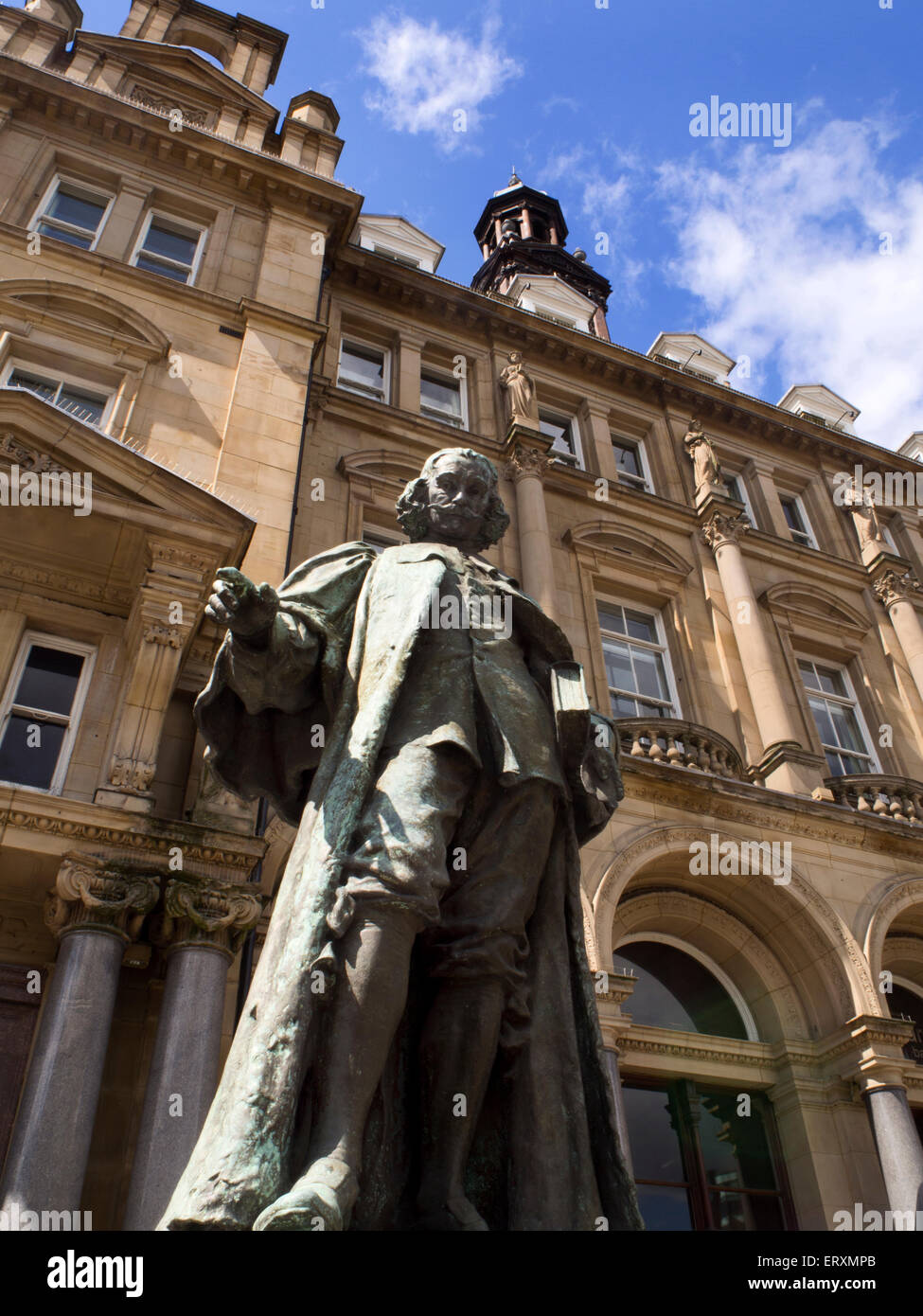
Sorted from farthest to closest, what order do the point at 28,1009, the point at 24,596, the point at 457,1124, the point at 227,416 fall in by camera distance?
the point at 227,416
the point at 24,596
the point at 28,1009
the point at 457,1124

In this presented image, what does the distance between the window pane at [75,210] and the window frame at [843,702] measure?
13438 millimetres

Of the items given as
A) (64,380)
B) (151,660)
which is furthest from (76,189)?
(151,660)

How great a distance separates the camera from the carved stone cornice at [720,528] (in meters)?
17.6

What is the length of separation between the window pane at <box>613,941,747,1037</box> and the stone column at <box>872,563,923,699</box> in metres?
7.81

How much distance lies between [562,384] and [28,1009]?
50.6ft

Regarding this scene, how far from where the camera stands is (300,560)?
43.2ft

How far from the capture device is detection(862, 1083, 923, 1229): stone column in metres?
9.77

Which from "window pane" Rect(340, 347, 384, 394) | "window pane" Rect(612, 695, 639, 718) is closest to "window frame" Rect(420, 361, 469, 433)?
"window pane" Rect(340, 347, 384, 394)

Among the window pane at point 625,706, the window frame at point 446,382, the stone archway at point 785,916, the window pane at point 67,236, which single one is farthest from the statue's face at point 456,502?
the window frame at point 446,382

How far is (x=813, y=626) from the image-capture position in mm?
17812

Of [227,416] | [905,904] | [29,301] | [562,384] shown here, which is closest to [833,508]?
[562,384]

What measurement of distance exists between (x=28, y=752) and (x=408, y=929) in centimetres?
740

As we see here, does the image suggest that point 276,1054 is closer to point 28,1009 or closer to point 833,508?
point 28,1009

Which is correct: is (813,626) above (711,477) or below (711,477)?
below
